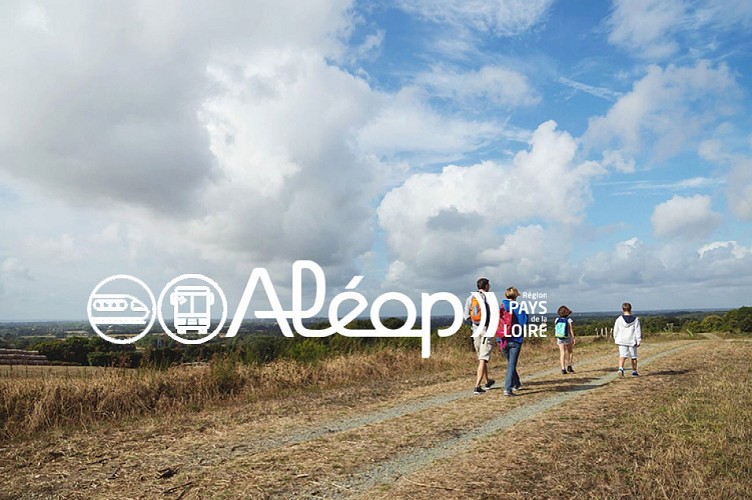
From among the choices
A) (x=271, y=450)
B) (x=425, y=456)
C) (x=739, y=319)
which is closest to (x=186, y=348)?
(x=271, y=450)

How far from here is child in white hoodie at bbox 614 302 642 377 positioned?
14.9 m

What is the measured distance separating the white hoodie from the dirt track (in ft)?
15.3

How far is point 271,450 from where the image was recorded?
719cm

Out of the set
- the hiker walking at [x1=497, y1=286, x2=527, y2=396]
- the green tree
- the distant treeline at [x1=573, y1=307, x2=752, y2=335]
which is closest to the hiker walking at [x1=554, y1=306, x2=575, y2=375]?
the hiker walking at [x1=497, y1=286, x2=527, y2=396]

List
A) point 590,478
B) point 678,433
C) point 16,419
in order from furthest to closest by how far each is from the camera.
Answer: point 16,419, point 678,433, point 590,478

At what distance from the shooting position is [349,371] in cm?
1514

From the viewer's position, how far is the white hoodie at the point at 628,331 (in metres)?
15.0

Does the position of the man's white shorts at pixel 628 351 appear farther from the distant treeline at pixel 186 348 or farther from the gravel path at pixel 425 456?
the distant treeline at pixel 186 348

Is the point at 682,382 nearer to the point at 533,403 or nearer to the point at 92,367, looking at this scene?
the point at 533,403

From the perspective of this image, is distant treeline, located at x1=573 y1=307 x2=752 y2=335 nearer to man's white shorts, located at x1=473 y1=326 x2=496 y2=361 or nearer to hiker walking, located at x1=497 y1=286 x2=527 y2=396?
hiker walking, located at x1=497 y1=286 x2=527 y2=396

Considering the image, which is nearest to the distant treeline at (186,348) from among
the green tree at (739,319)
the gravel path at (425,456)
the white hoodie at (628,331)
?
the gravel path at (425,456)

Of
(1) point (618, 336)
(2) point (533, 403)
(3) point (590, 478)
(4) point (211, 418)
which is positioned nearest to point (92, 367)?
(4) point (211, 418)

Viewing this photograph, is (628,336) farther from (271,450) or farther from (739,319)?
(739,319)

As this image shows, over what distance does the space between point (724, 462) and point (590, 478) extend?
1783 mm
